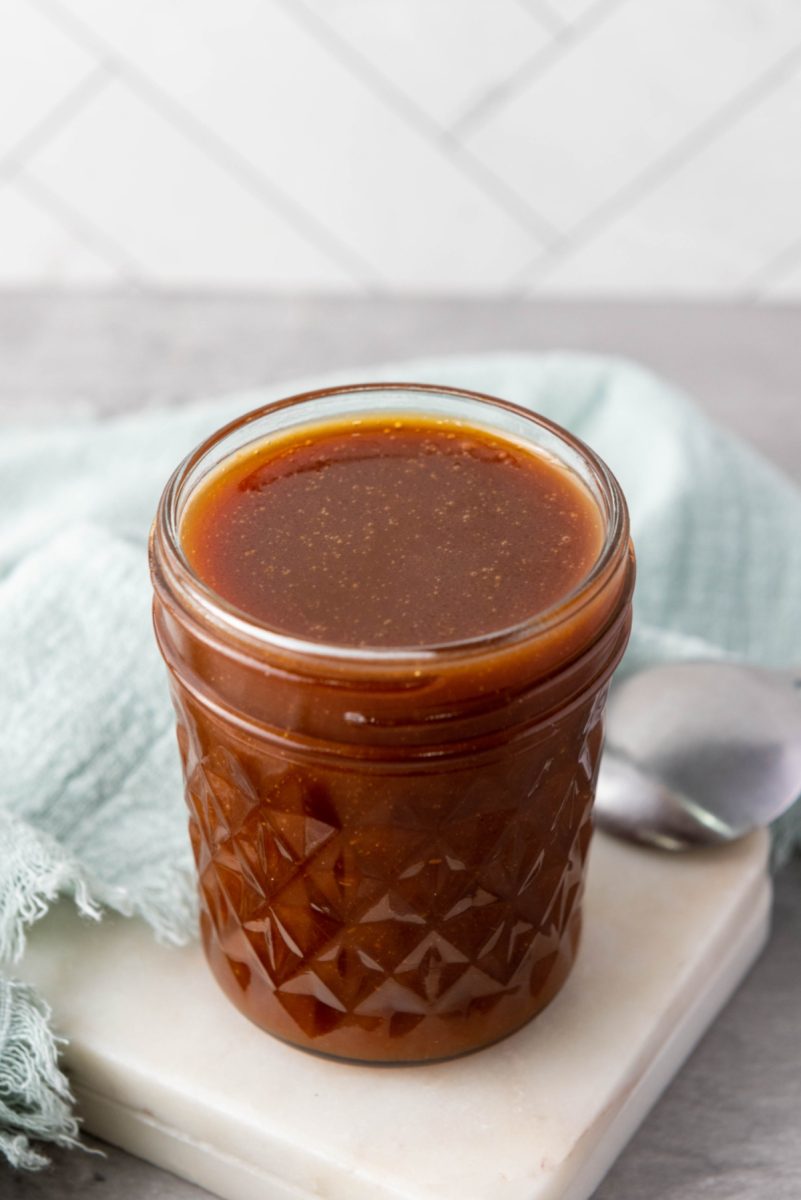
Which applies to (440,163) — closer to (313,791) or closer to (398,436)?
(398,436)

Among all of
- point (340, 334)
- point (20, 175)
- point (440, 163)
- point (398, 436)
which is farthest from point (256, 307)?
point (398, 436)

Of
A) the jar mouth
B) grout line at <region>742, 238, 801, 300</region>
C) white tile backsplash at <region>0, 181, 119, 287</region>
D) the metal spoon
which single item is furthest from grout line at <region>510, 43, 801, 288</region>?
the jar mouth

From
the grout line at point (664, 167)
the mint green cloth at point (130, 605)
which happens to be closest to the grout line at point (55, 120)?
the grout line at point (664, 167)

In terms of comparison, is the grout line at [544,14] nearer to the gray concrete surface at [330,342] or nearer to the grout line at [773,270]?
the grout line at [773,270]

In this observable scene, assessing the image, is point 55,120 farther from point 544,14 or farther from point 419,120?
point 544,14

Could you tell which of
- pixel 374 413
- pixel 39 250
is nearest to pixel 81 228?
pixel 39 250

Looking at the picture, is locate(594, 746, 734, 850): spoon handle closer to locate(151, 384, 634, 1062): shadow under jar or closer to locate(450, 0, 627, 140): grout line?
locate(151, 384, 634, 1062): shadow under jar

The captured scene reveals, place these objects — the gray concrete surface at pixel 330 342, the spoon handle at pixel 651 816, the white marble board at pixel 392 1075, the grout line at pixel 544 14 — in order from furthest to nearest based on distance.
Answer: the grout line at pixel 544 14, the gray concrete surface at pixel 330 342, the spoon handle at pixel 651 816, the white marble board at pixel 392 1075

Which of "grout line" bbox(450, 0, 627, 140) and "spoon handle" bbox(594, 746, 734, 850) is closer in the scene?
"spoon handle" bbox(594, 746, 734, 850)
